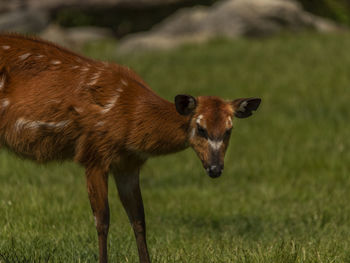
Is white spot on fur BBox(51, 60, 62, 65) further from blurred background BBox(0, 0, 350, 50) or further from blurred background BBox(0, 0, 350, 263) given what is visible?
blurred background BBox(0, 0, 350, 50)

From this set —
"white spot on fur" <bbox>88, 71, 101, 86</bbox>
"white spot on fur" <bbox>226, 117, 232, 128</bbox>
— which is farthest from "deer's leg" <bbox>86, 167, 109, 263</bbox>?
"white spot on fur" <bbox>226, 117, 232, 128</bbox>

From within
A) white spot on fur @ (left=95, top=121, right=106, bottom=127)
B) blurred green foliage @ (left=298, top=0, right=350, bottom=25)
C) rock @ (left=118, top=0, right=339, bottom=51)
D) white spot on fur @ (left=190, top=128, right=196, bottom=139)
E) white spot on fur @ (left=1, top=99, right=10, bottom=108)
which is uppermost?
white spot on fur @ (left=190, top=128, right=196, bottom=139)

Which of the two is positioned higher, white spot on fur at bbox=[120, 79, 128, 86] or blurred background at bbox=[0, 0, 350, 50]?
white spot on fur at bbox=[120, 79, 128, 86]

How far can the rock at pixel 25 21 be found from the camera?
80.9ft

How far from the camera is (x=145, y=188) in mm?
10883

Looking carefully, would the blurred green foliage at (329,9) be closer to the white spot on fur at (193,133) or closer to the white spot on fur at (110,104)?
the white spot on fur at (110,104)

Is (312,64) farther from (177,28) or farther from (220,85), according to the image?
(177,28)

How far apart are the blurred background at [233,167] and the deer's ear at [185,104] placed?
132cm

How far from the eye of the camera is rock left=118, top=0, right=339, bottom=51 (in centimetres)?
2223

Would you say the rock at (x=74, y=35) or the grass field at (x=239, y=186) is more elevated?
the grass field at (x=239, y=186)

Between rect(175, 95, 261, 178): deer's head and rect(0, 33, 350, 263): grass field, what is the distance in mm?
972

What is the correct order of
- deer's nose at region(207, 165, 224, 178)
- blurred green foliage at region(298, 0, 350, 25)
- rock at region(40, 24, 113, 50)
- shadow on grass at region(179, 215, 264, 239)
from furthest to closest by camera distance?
blurred green foliage at region(298, 0, 350, 25), rock at region(40, 24, 113, 50), shadow on grass at region(179, 215, 264, 239), deer's nose at region(207, 165, 224, 178)

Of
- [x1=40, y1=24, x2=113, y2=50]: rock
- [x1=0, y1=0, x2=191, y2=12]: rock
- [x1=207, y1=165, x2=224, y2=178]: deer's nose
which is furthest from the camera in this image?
[x1=0, y1=0, x2=191, y2=12]: rock

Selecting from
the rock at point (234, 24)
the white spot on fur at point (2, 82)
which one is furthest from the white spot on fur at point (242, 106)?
the rock at point (234, 24)
